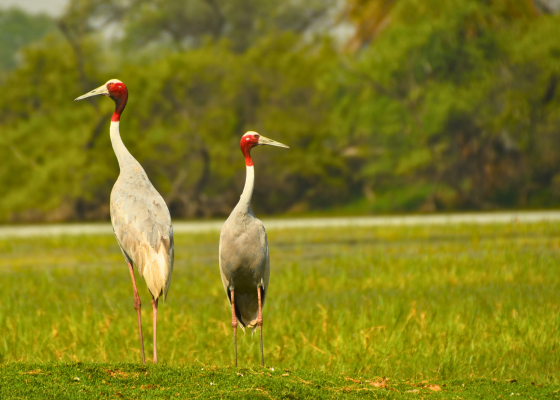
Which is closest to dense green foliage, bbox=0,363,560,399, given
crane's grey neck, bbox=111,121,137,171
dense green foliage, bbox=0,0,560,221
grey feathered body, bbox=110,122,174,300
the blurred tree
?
grey feathered body, bbox=110,122,174,300

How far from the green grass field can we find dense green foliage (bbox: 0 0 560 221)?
53.0ft

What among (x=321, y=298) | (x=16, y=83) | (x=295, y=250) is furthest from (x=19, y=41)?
(x=321, y=298)

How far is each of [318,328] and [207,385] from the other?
9.07 ft

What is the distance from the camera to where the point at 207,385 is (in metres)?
4.97

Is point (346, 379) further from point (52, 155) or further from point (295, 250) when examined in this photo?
point (52, 155)

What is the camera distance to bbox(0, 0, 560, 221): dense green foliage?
3055 centimetres

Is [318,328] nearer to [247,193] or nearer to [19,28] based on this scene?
[247,193]

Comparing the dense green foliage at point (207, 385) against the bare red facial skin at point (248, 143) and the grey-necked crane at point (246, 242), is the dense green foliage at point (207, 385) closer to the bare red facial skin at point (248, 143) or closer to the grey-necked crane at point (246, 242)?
the grey-necked crane at point (246, 242)

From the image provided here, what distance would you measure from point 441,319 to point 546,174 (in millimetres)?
25122

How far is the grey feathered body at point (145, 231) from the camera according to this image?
5.54 meters

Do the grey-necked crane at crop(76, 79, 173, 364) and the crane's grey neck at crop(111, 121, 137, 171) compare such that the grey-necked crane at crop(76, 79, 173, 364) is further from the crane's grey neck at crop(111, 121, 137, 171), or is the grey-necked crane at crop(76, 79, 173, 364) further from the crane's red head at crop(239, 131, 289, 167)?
the crane's red head at crop(239, 131, 289, 167)

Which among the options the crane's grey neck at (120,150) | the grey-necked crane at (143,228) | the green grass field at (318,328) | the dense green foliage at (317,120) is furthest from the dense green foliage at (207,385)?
the dense green foliage at (317,120)

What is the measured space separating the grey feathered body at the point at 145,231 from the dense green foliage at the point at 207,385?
2.21 ft

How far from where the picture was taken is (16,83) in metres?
33.4
